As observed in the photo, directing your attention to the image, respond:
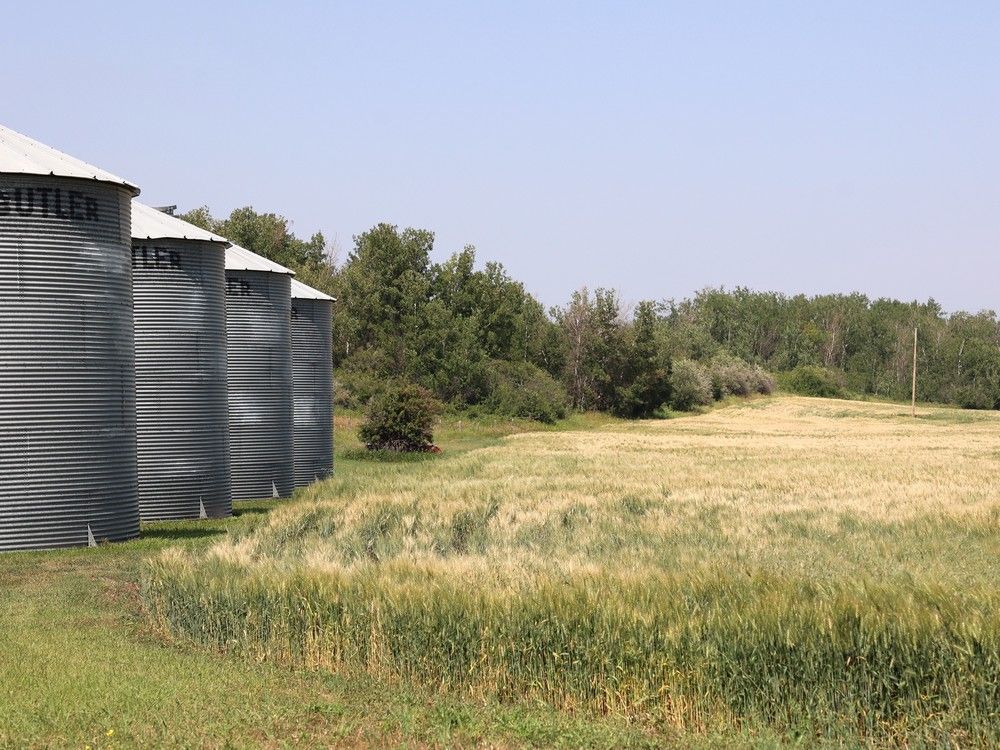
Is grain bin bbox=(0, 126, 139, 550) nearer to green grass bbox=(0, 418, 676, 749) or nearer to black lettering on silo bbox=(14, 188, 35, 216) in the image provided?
black lettering on silo bbox=(14, 188, 35, 216)

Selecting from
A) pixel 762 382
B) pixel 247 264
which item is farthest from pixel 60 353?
pixel 762 382

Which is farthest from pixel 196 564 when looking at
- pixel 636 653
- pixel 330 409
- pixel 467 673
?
pixel 330 409

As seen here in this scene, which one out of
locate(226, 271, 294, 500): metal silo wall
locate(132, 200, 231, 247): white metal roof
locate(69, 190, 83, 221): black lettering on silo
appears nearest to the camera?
locate(69, 190, 83, 221): black lettering on silo

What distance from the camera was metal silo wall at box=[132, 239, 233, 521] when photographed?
1282 inches

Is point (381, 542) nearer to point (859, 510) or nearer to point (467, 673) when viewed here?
point (467, 673)

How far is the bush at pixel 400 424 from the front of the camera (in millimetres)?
60719

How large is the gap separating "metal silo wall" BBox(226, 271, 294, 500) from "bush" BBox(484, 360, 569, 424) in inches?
1991

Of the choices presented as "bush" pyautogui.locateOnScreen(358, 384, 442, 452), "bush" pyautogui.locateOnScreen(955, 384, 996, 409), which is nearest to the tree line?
"bush" pyautogui.locateOnScreen(955, 384, 996, 409)

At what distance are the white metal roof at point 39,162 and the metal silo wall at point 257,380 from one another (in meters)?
9.79

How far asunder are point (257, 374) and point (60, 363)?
1208 centimetres

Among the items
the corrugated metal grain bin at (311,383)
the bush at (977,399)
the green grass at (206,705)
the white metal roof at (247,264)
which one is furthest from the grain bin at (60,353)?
the bush at (977,399)

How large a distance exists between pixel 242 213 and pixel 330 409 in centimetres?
5755

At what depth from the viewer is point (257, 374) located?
3809 centimetres

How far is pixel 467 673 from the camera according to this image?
15.1m
